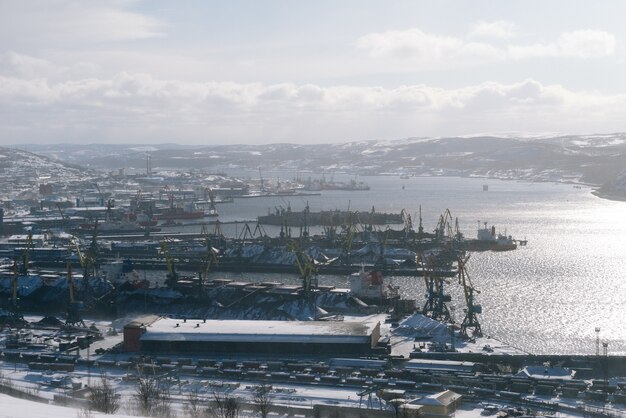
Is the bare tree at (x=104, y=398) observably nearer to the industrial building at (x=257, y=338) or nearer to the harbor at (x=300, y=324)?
the harbor at (x=300, y=324)

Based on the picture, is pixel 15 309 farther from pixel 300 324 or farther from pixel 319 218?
pixel 319 218

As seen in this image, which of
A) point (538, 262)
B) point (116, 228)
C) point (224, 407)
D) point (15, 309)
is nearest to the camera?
point (224, 407)

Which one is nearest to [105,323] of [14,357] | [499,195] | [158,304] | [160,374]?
[158,304]

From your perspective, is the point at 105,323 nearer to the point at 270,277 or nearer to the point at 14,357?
the point at 14,357

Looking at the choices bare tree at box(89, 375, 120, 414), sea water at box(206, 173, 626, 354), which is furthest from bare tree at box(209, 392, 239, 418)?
sea water at box(206, 173, 626, 354)

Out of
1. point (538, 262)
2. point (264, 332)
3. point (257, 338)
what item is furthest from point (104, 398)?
point (538, 262)
